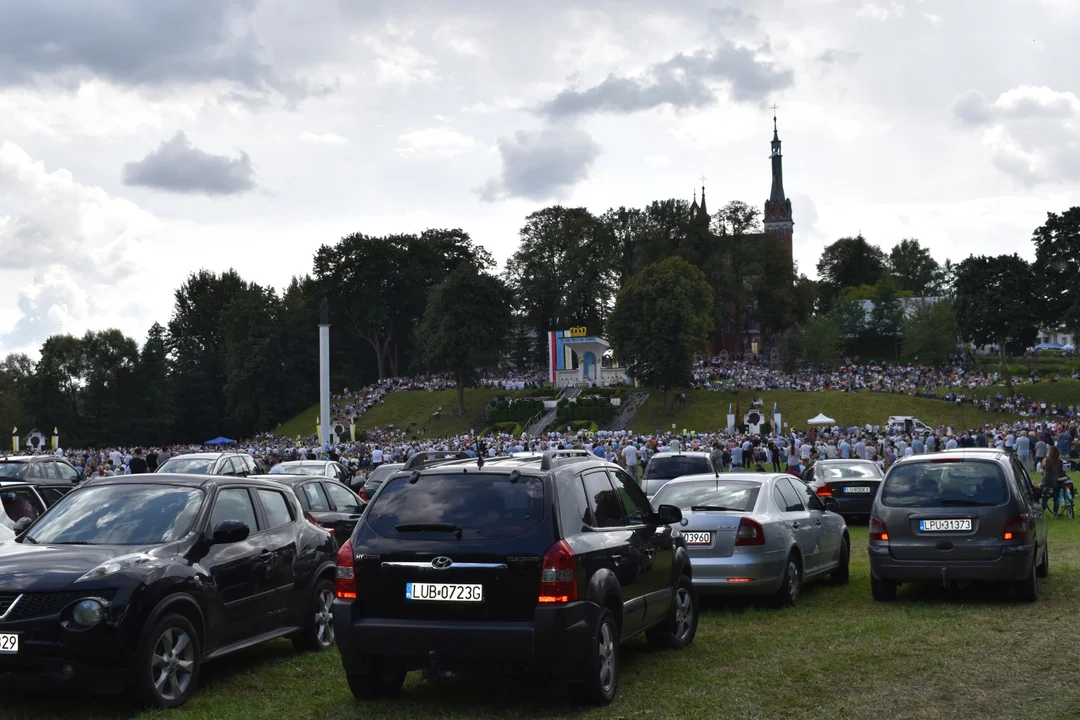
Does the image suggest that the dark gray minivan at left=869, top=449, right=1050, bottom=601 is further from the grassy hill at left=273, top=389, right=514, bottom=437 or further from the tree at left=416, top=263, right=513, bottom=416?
the tree at left=416, top=263, right=513, bottom=416

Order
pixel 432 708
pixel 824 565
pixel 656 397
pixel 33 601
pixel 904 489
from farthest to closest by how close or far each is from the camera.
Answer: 1. pixel 656 397
2. pixel 824 565
3. pixel 904 489
4. pixel 432 708
5. pixel 33 601

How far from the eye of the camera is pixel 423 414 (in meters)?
86.4

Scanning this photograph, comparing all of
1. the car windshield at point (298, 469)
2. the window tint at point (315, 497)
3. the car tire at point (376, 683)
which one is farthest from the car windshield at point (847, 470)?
the car tire at point (376, 683)

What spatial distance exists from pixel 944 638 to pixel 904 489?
2447 mm

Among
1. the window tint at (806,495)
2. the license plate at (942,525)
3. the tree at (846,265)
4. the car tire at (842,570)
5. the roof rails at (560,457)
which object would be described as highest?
the tree at (846,265)

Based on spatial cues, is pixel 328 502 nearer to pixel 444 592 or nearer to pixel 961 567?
pixel 961 567

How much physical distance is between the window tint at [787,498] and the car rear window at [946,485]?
1.03 m

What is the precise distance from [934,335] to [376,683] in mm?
97367

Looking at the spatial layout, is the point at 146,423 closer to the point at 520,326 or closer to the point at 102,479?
the point at 520,326

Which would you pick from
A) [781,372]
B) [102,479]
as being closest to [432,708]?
[102,479]

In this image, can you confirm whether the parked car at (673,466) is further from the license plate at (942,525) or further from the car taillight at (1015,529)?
the car taillight at (1015,529)

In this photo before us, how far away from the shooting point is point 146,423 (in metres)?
96.8

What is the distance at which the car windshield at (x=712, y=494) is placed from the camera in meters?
12.2

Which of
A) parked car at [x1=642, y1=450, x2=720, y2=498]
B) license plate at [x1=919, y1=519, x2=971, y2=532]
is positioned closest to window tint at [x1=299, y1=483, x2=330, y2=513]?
license plate at [x1=919, y1=519, x2=971, y2=532]
